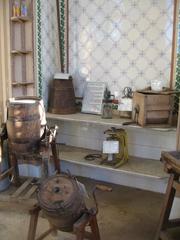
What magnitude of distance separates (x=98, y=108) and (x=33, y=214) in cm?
153

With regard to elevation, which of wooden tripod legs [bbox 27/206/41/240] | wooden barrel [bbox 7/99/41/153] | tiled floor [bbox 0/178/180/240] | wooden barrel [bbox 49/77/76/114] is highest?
wooden barrel [bbox 49/77/76/114]

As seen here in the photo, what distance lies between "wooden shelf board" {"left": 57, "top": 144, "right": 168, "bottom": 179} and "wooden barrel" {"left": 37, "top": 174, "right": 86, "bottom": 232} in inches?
39.9

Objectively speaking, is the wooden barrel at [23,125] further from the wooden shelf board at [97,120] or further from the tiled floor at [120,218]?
the tiled floor at [120,218]

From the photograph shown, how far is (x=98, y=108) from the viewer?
3309 mm

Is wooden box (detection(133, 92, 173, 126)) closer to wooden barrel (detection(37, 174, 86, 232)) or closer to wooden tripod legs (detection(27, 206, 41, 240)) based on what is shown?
wooden barrel (detection(37, 174, 86, 232))

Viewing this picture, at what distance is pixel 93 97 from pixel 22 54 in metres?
0.87

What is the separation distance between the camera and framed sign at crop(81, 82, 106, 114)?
10.9 ft

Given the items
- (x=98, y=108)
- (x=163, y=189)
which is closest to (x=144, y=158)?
(x=163, y=189)

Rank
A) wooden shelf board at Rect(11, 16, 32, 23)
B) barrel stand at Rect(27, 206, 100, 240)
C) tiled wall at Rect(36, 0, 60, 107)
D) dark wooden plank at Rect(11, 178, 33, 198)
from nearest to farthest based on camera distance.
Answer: barrel stand at Rect(27, 206, 100, 240) < dark wooden plank at Rect(11, 178, 33, 198) < wooden shelf board at Rect(11, 16, 32, 23) < tiled wall at Rect(36, 0, 60, 107)

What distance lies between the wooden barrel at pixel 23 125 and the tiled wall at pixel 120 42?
0.89m

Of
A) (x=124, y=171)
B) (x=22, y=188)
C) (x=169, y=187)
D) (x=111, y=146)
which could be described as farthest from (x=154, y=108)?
(x=22, y=188)

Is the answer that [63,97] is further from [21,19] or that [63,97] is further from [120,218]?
A: [120,218]

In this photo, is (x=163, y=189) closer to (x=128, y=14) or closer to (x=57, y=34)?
(x=128, y=14)

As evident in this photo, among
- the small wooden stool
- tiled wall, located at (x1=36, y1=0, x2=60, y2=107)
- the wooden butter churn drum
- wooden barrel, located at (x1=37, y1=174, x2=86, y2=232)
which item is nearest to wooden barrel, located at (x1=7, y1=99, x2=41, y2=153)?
the wooden butter churn drum
